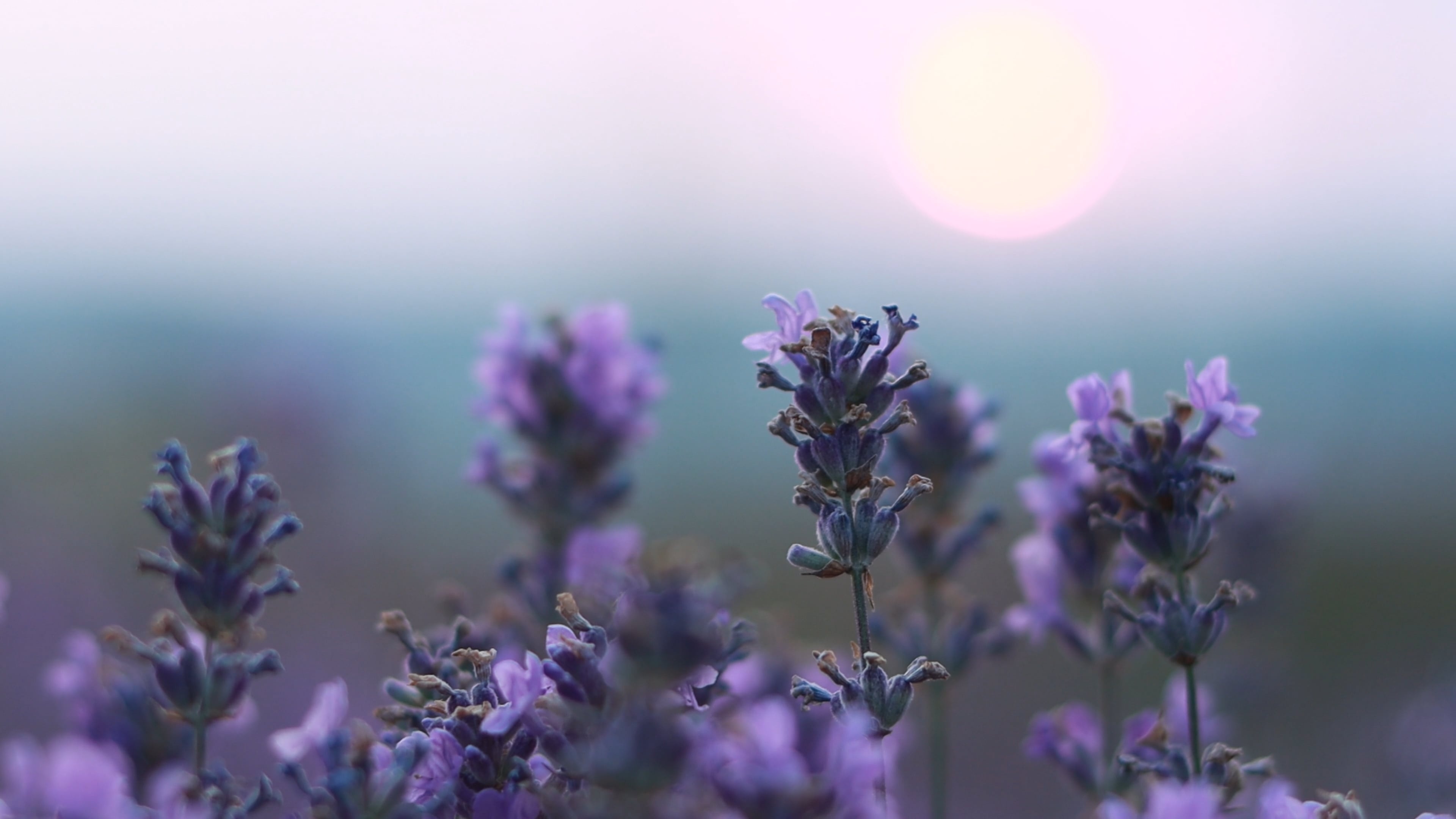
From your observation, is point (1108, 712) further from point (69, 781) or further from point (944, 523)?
point (69, 781)

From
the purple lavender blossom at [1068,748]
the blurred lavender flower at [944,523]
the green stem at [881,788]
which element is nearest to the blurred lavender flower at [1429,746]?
the blurred lavender flower at [944,523]

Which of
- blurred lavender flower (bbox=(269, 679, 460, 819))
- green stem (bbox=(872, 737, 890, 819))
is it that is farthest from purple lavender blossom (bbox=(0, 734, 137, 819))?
green stem (bbox=(872, 737, 890, 819))

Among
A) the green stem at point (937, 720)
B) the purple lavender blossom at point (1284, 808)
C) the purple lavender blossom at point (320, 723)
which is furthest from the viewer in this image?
the green stem at point (937, 720)

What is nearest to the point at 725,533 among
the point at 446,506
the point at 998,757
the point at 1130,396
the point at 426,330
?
the point at 446,506

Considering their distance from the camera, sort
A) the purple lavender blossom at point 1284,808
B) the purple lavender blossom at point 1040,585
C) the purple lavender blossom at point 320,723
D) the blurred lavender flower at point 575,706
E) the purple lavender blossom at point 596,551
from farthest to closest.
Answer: the purple lavender blossom at point 596,551, the purple lavender blossom at point 1040,585, the purple lavender blossom at point 320,723, the purple lavender blossom at point 1284,808, the blurred lavender flower at point 575,706

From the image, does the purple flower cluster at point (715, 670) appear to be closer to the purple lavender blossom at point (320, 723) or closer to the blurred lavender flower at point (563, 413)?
the purple lavender blossom at point (320, 723)

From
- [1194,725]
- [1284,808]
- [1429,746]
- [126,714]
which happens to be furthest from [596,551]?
[1429,746]

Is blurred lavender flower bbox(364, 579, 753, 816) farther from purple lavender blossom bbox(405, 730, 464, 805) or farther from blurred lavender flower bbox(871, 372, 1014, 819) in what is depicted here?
blurred lavender flower bbox(871, 372, 1014, 819)
